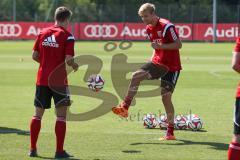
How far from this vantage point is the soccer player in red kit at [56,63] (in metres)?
9.36

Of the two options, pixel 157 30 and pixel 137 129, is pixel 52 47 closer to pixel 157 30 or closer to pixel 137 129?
pixel 157 30

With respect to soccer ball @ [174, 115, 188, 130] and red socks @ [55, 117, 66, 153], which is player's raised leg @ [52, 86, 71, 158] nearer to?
red socks @ [55, 117, 66, 153]

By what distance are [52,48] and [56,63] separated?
9.0 inches

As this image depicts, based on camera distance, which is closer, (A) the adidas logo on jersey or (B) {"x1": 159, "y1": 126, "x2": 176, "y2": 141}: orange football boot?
(A) the adidas logo on jersey

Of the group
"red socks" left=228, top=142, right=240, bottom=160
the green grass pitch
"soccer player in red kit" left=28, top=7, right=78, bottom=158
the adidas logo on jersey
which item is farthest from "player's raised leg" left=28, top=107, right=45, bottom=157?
"red socks" left=228, top=142, right=240, bottom=160

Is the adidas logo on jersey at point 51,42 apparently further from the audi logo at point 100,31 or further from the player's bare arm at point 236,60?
the audi logo at point 100,31

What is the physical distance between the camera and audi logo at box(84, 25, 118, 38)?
54.4 metres

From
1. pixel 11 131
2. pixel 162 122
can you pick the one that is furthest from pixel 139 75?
pixel 11 131

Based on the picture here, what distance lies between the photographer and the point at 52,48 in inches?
371

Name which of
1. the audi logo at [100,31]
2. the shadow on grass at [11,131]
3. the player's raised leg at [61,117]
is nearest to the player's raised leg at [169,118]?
the player's raised leg at [61,117]

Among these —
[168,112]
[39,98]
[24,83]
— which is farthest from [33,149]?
[24,83]

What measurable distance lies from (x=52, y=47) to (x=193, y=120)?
374cm

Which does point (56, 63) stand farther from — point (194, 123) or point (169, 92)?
point (194, 123)

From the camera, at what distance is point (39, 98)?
9.60m
